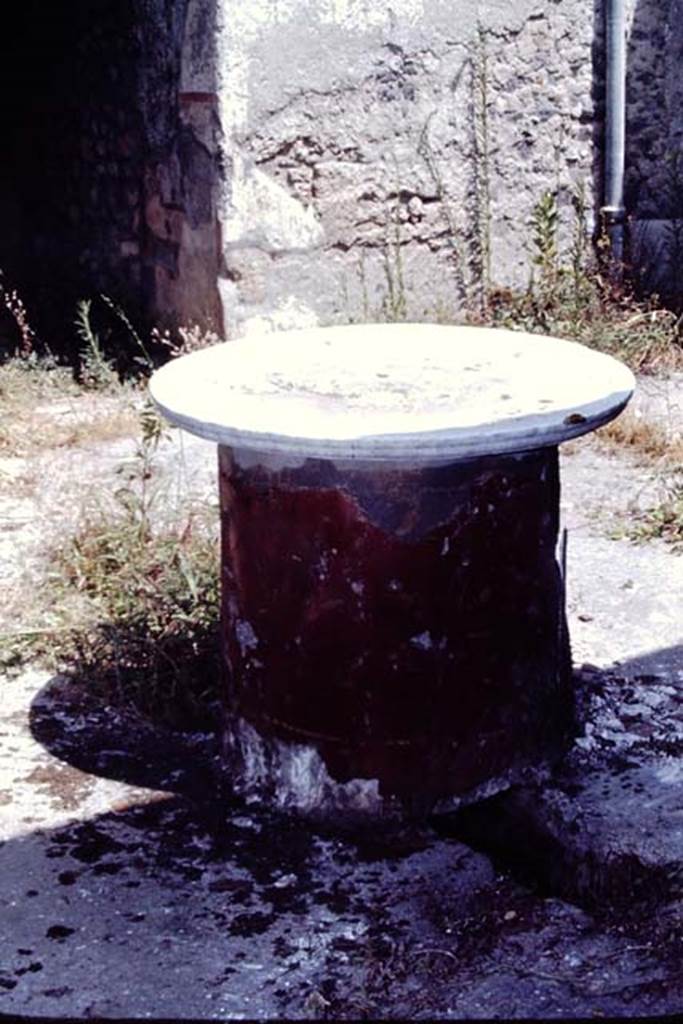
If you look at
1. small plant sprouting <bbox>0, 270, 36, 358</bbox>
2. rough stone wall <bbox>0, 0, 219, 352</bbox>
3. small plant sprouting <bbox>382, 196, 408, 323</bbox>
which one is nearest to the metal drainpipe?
small plant sprouting <bbox>382, 196, 408, 323</bbox>

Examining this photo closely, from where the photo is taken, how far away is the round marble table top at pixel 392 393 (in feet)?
8.69

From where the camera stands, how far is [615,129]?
6.65 m

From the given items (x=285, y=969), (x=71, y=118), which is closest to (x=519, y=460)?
(x=285, y=969)

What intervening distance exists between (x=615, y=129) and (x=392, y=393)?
4.06m

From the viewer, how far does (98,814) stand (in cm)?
303

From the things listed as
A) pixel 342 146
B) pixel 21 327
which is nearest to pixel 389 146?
pixel 342 146

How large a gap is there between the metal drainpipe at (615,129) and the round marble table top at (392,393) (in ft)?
11.2

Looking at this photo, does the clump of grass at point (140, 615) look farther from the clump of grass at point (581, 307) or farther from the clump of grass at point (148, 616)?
the clump of grass at point (581, 307)

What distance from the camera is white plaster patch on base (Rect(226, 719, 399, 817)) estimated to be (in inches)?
116

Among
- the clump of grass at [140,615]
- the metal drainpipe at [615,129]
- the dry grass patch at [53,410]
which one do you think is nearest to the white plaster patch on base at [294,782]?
the clump of grass at [140,615]

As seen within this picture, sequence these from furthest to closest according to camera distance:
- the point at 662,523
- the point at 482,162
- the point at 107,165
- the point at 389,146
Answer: the point at 107,165, the point at 482,162, the point at 389,146, the point at 662,523

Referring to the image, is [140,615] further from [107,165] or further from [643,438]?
[107,165]

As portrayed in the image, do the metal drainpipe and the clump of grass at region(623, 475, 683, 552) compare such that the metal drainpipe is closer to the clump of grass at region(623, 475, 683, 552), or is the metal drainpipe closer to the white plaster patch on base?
the clump of grass at region(623, 475, 683, 552)

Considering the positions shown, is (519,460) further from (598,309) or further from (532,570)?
(598,309)
